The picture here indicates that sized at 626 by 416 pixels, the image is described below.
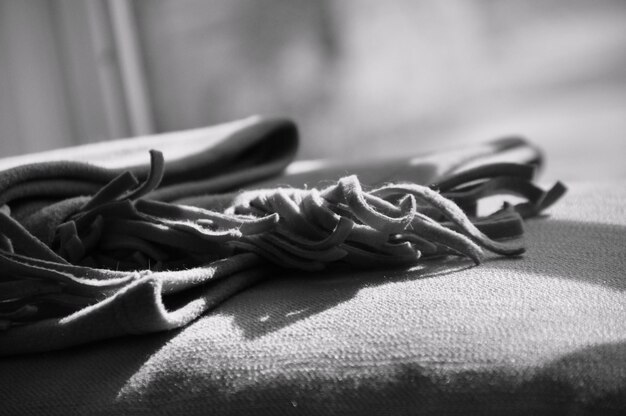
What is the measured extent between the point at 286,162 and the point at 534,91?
791 millimetres

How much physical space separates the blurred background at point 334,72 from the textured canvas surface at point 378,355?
1.10m

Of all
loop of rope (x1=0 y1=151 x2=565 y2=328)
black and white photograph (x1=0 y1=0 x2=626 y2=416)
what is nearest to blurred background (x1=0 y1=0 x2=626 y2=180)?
black and white photograph (x1=0 y1=0 x2=626 y2=416)

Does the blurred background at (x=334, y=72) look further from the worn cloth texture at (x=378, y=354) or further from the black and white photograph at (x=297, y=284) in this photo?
the worn cloth texture at (x=378, y=354)

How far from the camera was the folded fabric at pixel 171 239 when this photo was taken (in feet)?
2.07

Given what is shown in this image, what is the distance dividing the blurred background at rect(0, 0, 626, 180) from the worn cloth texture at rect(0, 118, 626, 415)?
3.61 feet

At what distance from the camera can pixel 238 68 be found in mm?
2160

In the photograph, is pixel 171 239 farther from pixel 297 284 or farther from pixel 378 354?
pixel 378 354

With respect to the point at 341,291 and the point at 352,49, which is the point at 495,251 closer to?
the point at 341,291

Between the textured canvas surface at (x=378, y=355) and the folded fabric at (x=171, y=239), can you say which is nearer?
the textured canvas surface at (x=378, y=355)

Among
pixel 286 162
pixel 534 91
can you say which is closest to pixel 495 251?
pixel 286 162

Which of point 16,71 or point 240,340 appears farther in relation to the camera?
point 16,71

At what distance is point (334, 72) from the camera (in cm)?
199

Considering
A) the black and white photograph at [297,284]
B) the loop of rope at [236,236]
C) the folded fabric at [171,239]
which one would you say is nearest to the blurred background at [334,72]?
the black and white photograph at [297,284]

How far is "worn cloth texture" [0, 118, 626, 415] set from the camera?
52 cm
